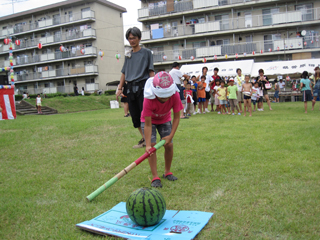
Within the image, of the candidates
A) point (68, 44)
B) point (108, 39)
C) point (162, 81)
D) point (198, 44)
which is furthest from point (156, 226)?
point (68, 44)

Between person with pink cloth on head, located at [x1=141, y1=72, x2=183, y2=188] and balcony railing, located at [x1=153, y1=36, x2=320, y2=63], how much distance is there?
2688 cm

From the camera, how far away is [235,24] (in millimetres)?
29484

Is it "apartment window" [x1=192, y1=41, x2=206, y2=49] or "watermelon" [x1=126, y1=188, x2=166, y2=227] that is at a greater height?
"apartment window" [x1=192, y1=41, x2=206, y2=49]

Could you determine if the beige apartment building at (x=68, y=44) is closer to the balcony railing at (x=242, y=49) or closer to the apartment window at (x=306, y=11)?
the balcony railing at (x=242, y=49)

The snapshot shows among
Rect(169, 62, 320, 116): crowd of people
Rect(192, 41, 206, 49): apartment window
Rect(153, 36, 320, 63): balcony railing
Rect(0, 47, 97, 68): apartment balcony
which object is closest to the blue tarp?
Rect(169, 62, 320, 116): crowd of people

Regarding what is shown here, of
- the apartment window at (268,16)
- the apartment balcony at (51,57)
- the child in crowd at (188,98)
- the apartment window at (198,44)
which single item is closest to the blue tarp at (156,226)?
the child in crowd at (188,98)

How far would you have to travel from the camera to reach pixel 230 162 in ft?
15.5

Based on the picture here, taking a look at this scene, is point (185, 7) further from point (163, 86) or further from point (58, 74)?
point (163, 86)

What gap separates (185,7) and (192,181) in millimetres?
30544

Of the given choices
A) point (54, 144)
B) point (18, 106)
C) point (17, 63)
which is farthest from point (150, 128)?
point (17, 63)

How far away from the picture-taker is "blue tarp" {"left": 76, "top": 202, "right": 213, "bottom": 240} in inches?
101

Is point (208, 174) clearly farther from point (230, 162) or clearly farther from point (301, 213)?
point (301, 213)

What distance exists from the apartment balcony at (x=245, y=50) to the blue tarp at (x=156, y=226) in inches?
1092

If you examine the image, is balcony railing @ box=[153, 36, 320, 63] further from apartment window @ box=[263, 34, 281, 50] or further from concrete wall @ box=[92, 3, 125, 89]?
concrete wall @ box=[92, 3, 125, 89]
